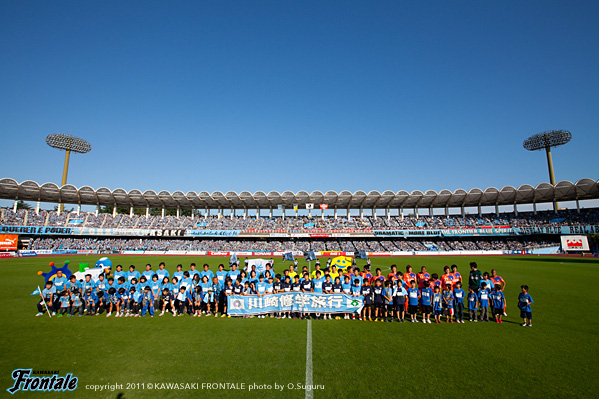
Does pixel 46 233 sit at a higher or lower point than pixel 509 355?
higher

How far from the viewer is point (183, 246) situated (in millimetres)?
49469

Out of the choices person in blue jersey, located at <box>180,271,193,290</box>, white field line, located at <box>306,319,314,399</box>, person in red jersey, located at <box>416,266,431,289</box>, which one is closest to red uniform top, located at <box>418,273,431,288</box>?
person in red jersey, located at <box>416,266,431,289</box>

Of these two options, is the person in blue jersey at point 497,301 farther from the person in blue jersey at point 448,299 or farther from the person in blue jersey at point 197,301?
the person in blue jersey at point 197,301

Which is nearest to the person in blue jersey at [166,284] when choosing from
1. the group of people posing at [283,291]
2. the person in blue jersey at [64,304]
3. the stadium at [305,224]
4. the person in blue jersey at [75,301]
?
the group of people posing at [283,291]

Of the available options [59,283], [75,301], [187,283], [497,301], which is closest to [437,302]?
[497,301]

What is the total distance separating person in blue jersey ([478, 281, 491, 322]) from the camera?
32.2ft

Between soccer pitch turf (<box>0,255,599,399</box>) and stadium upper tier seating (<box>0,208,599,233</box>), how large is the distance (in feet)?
140

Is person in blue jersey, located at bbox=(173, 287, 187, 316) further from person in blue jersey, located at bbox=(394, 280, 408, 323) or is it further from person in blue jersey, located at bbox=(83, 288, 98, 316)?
person in blue jersey, located at bbox=(394, 280, 408, 323)

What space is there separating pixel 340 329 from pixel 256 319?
307cm

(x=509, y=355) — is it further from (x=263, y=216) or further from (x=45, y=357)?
(x=263, y=216)

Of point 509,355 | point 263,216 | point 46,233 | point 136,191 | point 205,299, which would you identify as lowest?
point 509,355

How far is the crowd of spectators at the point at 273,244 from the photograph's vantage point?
151 feet

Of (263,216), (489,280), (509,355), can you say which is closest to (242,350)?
(509,355)

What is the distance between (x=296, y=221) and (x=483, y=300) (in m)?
46.4
